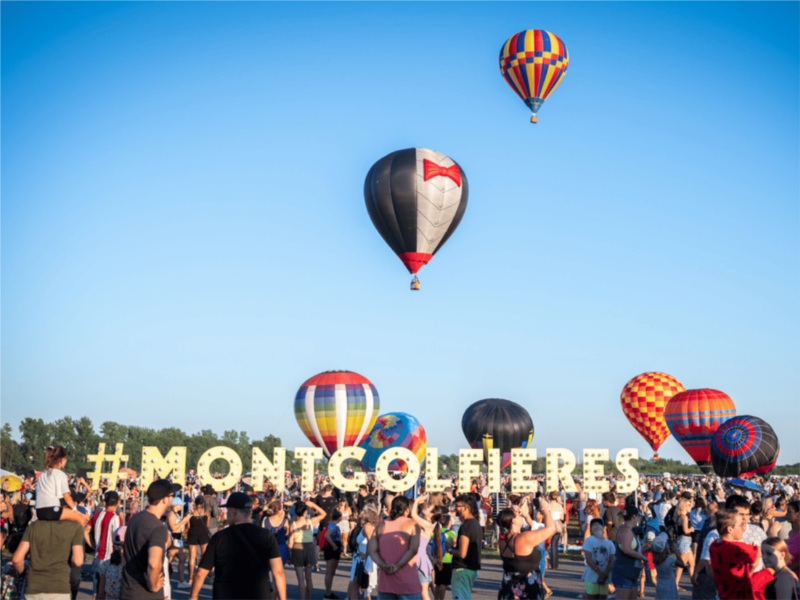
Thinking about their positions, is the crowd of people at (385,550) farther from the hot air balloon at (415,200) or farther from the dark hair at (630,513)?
the hot air balloon at (415,200)

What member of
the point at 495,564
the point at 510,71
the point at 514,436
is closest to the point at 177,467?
the point at 495,564

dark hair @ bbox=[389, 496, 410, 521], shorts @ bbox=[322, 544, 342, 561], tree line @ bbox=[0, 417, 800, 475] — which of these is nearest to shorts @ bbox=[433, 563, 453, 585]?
shorts @ bbox=[322, 544, 342, 561]

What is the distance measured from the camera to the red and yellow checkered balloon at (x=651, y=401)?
3997 cm

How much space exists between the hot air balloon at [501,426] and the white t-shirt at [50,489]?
35.2m

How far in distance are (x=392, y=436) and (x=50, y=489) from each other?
26.1 metres

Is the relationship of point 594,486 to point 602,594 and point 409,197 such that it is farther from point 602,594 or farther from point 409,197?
point 409,197

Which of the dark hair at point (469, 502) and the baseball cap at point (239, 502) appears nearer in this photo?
the baseball cap at point (239, 502)

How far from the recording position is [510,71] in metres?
32.0

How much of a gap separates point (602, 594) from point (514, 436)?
33.0 m

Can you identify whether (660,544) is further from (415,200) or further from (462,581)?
(415,200)

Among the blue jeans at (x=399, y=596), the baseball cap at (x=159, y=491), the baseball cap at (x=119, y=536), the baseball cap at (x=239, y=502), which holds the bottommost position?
Answer: the blue jeans at (x=399, y=596)

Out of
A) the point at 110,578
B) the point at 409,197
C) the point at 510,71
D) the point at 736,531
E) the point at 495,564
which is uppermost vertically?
the point at 510,71

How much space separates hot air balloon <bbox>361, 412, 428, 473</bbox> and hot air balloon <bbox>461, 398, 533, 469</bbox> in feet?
28.3

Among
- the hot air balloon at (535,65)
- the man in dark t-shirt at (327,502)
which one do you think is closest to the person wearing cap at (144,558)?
the man in dark t-shirt at (327,502)
